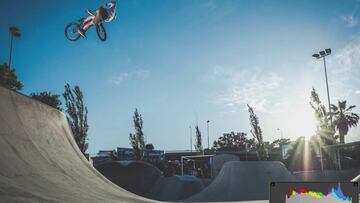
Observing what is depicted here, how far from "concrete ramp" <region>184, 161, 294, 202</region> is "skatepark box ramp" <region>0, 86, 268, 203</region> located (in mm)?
8496

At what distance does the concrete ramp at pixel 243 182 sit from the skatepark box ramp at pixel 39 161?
850 centimetres

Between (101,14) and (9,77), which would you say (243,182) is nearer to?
(101,14)

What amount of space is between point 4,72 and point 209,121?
49964mm

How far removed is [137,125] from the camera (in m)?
36.7

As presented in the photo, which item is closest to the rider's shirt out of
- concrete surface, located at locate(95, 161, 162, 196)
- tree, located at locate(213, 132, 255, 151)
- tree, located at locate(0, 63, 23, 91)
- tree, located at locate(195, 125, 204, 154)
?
concrete surface, located at locate(95, 161, 162, 196)

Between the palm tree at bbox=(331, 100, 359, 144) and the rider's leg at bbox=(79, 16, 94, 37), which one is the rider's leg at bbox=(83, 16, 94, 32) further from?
the palm tree at bbox=(331, 100, 359, 144)

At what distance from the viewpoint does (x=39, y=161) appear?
7.18 meters

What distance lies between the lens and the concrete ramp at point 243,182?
16.0m

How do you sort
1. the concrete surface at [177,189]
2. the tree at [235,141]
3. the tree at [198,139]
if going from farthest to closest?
the tree at [235,141] < the tree at [198,139] < the concrete surface at [177,189]

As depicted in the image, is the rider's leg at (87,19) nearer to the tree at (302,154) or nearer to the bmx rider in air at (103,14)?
A: the bmx rider in air at (103,14)

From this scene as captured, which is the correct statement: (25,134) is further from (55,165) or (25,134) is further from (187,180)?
(187,180)

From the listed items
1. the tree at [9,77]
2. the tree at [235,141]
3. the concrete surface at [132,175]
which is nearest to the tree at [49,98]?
the tree at [9,77]

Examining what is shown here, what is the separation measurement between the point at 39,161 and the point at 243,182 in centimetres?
1214

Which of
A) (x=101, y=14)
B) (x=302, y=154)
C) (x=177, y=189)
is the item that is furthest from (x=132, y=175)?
(x=302, y=154)
